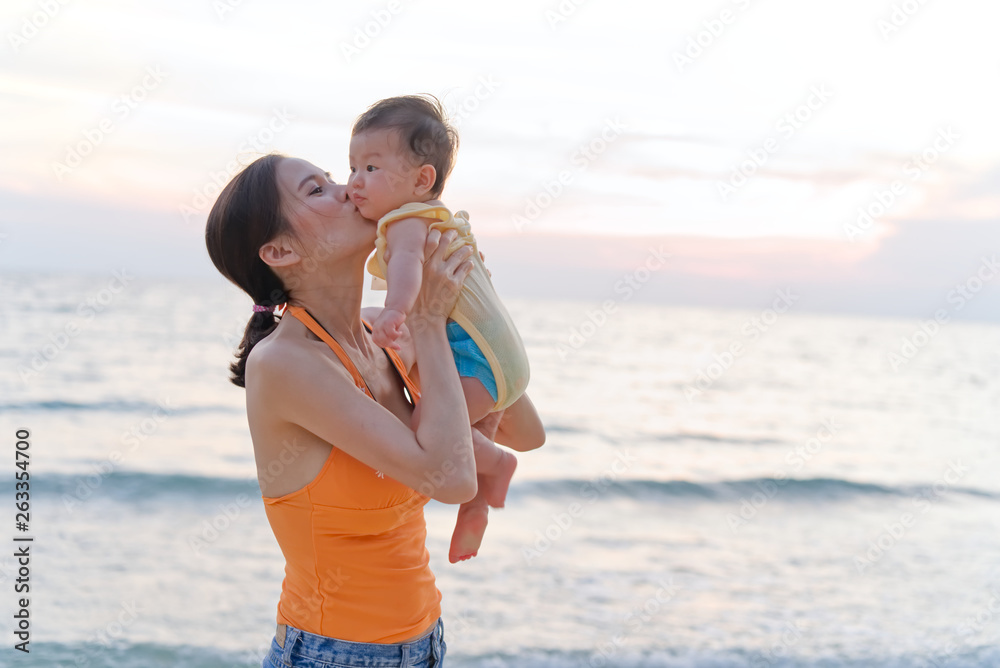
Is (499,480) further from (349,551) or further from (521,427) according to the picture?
(349,551)

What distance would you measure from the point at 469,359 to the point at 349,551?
0.68 meters

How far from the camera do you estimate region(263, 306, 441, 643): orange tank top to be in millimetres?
1903

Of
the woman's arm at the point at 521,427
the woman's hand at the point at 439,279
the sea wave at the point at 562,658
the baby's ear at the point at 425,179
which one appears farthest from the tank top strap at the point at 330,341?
the sea wave at the point at 562,658

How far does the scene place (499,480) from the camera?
2.50m

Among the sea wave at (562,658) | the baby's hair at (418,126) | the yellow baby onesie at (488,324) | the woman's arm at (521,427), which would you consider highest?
the baby's hair at (418,126)

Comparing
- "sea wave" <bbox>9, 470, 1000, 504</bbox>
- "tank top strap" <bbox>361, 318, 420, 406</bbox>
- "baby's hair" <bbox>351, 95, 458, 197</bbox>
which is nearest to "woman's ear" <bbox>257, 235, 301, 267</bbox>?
"tank top strap" <bbox>361, 318, 420, 406</bbox>

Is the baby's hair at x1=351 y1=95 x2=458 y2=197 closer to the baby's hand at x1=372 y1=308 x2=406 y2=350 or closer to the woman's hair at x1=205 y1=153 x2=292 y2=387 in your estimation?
the woman's hair at x1=205 y1=153 x2=292 y2=387

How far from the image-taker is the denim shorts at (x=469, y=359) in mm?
2332

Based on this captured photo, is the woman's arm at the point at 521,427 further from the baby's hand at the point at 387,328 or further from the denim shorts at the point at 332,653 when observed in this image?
the denim shorts at the point at 332,653

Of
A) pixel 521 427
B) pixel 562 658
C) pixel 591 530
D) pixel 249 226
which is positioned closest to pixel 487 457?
pixel 521 427

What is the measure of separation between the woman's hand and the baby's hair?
335 millimetres

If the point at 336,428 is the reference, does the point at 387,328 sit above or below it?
above

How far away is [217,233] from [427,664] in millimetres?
1281

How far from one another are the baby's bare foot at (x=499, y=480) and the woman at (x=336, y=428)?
0.42 metres
